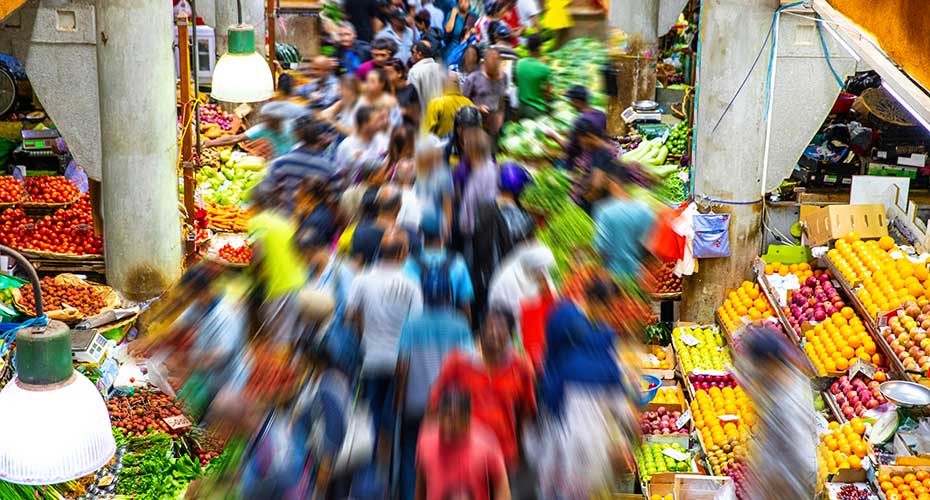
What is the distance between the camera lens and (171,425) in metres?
6.59

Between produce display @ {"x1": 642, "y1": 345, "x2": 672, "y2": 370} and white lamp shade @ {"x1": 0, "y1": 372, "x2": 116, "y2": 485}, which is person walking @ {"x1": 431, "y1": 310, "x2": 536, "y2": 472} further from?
produce display @ {"x1": 642, "y1": 345, "x2": 672, "y2": 370}

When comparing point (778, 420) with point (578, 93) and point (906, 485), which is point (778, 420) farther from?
point (578, 93)

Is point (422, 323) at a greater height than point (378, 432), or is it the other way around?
point (422, 323)

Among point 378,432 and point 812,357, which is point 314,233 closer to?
point 378,432

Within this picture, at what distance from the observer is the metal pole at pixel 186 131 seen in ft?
25.9

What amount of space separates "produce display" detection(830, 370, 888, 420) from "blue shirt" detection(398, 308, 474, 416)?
10.9 feet

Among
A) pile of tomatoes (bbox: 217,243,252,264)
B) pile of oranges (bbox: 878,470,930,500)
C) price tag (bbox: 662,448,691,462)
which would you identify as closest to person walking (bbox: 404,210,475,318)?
price tag (bbox: 662,448,691,462)

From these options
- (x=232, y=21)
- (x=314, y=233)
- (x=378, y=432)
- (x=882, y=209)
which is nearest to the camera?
(x=378, y=432)

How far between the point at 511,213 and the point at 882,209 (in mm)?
3452

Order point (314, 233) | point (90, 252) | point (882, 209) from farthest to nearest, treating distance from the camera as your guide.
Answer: point (90, 252) → point (882, 209) → point (314, 233)

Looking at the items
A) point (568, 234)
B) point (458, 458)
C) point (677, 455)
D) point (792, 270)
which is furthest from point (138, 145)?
point (458, 458)

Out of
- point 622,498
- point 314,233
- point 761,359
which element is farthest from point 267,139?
point 761,359

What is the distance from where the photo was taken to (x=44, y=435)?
2768 millimetres

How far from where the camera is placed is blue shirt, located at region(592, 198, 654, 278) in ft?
21.9
